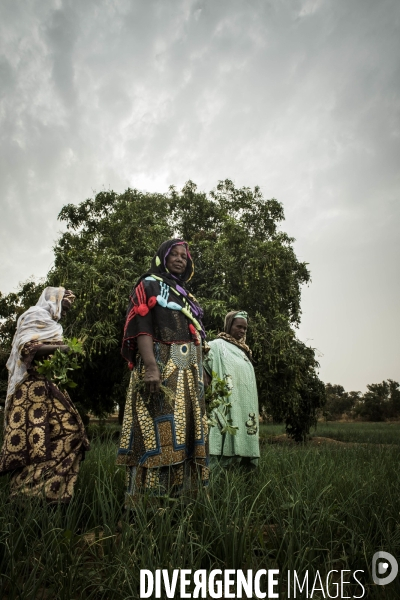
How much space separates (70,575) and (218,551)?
25.2 inches

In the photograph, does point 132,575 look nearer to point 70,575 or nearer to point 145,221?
point 70,575

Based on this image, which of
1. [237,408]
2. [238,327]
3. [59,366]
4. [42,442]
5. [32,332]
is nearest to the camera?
[42,442]

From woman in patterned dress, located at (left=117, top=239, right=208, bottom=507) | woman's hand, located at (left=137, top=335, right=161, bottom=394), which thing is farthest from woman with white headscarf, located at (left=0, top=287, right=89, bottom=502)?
woman's hand, located at (left=137, top=335, right=161, bottom=394)

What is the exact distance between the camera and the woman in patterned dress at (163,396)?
7.47 feet

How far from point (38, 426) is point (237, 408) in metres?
2.03

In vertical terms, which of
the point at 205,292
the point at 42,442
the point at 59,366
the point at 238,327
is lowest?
the point at 42,442

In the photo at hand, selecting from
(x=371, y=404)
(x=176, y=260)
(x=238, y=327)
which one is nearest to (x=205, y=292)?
(x=238, y=327)

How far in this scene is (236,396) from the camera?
13.2ft

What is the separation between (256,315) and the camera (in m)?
9.64

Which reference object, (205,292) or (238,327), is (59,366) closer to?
(238,327)

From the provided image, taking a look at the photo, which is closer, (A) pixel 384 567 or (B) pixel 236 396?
(A) pixel 384 567

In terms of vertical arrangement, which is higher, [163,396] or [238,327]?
[238,327]

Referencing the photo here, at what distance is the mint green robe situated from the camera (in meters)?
3.74

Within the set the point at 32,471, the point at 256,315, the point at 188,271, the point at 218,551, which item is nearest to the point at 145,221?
the point at 256,315
